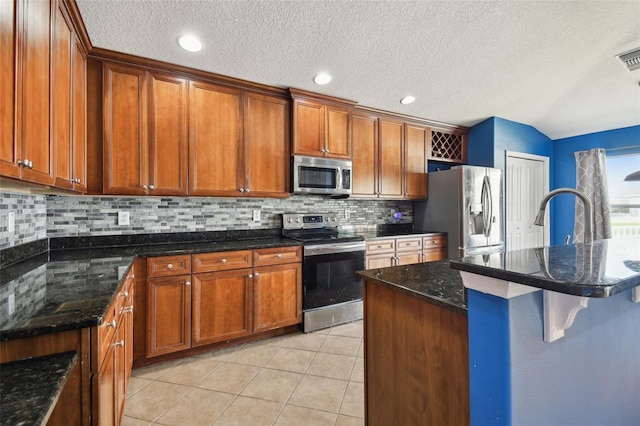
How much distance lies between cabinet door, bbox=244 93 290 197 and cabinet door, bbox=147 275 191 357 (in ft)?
3.30

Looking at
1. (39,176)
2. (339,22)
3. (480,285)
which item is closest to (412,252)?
(339,22)

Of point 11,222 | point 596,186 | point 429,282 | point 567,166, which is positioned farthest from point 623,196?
point 11,222

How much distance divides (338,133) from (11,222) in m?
2.68

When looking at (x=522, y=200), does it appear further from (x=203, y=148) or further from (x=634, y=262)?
(x=203, y=148)

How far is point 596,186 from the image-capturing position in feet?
13.1

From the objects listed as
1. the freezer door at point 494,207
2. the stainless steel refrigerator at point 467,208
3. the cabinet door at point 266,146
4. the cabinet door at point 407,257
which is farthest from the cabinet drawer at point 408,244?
the cabinet door at point 266,146

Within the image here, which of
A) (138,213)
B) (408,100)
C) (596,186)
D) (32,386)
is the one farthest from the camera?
(596,186)

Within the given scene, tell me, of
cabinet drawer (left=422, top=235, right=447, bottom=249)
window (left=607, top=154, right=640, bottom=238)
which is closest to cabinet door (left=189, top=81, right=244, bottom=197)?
cabinet drawer (left=422, top=235, right=447, bottom=249)

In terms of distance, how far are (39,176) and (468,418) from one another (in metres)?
1.95

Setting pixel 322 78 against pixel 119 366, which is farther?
pixel 322 78

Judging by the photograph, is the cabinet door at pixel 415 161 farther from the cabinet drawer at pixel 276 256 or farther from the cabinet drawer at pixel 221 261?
the cabinet drawer at pixel 221 261

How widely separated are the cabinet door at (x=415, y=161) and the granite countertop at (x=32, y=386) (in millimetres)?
3512

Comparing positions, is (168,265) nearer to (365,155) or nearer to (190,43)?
(190,43)

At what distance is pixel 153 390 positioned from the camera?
1921 mm
